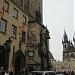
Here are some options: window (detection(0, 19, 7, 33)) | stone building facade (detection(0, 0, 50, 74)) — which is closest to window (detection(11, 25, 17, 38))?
stone building facade (detection(0, 0, 50, 74))

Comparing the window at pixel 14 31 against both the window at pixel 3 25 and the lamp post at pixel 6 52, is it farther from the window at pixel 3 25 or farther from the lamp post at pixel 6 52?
the lamp post at pixel 6 52

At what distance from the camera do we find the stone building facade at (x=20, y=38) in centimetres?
2704

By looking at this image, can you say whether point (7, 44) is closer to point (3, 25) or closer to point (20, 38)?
point (3, 25)

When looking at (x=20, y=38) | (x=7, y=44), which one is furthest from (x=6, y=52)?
(x=20, y=38)

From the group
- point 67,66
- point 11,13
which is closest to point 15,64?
point 11,13

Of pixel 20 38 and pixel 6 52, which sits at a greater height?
pixel 20 38

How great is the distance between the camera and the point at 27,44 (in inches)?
1401

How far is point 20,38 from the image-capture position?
32.2 meters

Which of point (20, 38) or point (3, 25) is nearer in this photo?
point (3, 25)

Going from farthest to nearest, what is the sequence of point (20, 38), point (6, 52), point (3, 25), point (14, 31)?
1. point (20, 38)
2. point (14, 31)
3. point (3, 25)
4. point (6, 52)

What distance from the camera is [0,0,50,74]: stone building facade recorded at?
1065 inches

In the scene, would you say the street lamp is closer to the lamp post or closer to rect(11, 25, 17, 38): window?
the lamp post

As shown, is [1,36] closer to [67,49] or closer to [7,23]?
[7,23]

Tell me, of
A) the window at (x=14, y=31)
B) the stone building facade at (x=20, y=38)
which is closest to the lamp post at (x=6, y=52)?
the stone building facade at (x=20, y=38)
